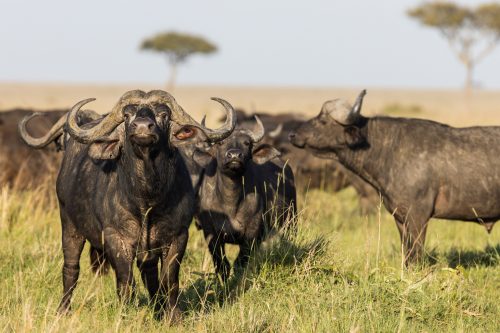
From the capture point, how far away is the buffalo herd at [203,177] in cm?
579

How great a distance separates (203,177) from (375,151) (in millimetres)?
1853

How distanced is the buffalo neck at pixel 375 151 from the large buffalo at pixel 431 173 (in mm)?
10

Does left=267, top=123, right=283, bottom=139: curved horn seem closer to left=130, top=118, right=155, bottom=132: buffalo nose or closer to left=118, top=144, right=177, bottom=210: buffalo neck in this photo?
left=118, top=144, right=177, bottom=210: buffalo neck

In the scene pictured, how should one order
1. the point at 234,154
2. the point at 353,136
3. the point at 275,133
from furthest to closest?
the point at 275,133 → the point at 353,136 → the point at 234,154

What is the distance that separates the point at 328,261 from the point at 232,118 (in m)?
1.48

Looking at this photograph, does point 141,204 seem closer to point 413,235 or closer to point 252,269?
point 252,269

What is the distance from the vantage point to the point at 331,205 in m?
12.1

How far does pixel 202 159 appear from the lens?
8.45 m

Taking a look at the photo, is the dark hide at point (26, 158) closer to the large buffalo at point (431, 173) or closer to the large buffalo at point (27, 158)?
the large buffalo at point (27, 158)

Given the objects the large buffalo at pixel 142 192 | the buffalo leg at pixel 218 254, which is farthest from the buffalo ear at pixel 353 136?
the large buffalo at pixel 142 192

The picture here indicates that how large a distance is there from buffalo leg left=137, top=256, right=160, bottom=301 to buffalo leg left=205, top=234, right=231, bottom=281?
104cm

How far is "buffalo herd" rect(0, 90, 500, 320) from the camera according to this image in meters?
5.79

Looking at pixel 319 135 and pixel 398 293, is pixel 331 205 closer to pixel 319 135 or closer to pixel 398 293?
pixel 319 135

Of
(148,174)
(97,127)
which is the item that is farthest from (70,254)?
(148,174)
